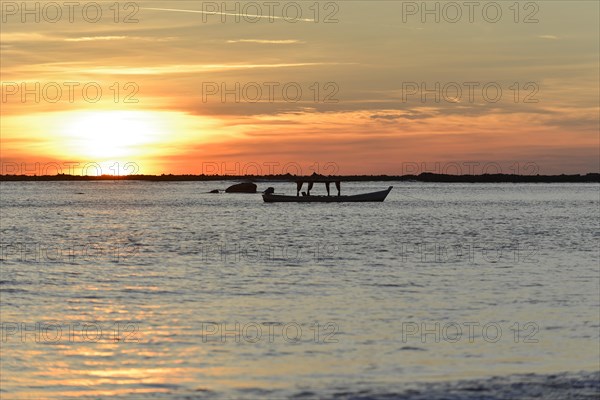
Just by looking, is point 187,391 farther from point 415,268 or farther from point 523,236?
point 523,236

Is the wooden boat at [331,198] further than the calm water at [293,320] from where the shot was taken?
Yes

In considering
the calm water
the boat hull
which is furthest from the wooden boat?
the calm water

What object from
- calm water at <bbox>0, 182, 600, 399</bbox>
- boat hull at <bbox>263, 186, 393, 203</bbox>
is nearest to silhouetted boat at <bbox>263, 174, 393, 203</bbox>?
boat hull at <bbox>263, 186, 393, 203</bbox>

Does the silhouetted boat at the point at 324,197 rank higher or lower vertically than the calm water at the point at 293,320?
higher

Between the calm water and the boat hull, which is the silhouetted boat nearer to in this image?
the boat hull

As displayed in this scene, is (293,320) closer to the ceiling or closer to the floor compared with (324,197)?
closer to the floor

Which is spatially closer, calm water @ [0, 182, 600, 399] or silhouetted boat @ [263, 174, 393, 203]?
calm water @ [0, 182, 600, 399]

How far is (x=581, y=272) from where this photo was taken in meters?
39.6

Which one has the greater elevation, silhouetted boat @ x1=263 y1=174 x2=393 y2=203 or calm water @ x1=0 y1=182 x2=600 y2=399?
silhouetted boat @ x1=263 y1=174 x2=393 y2=203

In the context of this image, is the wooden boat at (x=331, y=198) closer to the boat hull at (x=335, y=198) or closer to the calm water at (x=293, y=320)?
the boat hull at (x=335, y=198)

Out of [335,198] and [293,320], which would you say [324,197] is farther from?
[293,320]

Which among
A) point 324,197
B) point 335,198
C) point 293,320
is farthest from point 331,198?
point 293,320

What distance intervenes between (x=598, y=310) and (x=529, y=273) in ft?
39.4

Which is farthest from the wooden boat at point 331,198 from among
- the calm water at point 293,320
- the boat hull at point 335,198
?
the calm water at point 293,320
